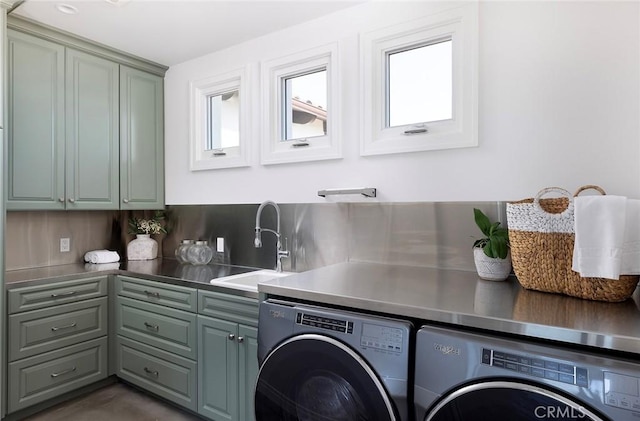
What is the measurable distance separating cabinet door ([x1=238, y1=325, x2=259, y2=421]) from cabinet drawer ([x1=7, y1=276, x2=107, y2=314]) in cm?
126

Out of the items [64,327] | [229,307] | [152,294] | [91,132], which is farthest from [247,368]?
[91,132]

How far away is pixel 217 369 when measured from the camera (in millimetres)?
2068

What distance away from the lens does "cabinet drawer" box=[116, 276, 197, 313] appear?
2.20 metres

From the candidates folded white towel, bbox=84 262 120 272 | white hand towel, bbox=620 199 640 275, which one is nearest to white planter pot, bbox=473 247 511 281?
white hand towel, bbox=620 199 640 275

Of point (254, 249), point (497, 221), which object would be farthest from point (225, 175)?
point (497, 221)

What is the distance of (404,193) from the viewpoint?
81.3 inches

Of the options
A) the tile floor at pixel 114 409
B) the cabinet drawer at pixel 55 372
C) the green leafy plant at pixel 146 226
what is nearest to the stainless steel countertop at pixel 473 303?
the tile floor at pixel 114 409

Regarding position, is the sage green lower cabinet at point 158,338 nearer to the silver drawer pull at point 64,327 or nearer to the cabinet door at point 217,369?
the cabinet door at point 217,369

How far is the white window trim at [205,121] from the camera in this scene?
2.68 m

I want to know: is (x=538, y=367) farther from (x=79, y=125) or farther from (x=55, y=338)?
(x=79, y=125)

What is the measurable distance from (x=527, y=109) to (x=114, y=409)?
2979mm

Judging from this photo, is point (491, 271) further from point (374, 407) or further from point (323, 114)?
point (323, 114)

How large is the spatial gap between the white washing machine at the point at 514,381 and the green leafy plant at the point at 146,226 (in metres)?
2.59

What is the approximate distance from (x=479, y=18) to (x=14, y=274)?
10.6ft
